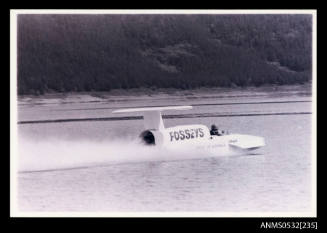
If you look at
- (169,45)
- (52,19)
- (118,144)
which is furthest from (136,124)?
(169,45)

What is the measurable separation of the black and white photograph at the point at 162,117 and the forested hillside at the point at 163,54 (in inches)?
6.1

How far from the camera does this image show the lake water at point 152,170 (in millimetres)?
21422

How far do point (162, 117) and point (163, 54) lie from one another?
17164 mm

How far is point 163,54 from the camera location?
57.4m

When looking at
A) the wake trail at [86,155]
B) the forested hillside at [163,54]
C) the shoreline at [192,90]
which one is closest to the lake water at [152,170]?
the wake trail at [86,155]

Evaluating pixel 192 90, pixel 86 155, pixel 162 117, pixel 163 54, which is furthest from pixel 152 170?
pixel 163 54

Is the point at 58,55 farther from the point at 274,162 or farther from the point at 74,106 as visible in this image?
the point at 274,162

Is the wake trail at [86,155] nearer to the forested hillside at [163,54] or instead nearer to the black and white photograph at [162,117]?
the black and white photograph at [162,117]

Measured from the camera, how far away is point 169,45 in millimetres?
57031

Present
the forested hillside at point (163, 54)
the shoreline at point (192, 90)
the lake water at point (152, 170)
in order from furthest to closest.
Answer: the shoreline at point (192, 90) → the forested hillside at point (163, 54) → the lake water at point (152, 170)

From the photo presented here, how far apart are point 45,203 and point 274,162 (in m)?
10.0

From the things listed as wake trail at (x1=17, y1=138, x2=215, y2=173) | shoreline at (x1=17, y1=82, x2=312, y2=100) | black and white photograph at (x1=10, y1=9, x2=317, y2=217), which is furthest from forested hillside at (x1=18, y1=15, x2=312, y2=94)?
wake trail at (x1=17, y1=138, x2=215, y2=173)

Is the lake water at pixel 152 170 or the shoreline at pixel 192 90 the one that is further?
the shoreline at pixel 192 90

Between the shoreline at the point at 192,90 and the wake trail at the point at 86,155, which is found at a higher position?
the shoreline at the point at 192,90
